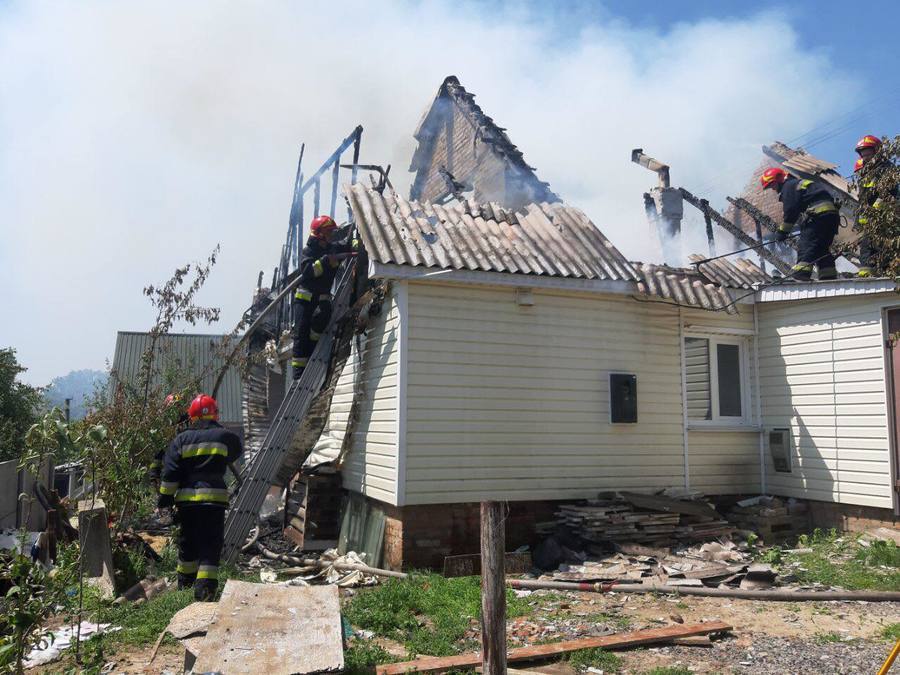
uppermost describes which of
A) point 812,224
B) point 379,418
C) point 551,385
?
point 812,224

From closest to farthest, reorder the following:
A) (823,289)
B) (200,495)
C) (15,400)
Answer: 1. (200,495)
2. (823,289)
3. (15,400)

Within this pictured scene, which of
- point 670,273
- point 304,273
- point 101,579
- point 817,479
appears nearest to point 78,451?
point 101,579

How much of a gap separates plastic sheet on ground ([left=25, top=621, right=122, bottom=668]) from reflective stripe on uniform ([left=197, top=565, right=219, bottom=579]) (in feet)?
2.99

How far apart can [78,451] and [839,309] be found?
871 cm

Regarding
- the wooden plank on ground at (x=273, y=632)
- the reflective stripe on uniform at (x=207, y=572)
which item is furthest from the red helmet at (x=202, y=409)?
the wooden plank on ground at (x=273, y=632)

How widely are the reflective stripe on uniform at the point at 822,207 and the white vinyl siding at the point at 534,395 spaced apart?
94.7 inches

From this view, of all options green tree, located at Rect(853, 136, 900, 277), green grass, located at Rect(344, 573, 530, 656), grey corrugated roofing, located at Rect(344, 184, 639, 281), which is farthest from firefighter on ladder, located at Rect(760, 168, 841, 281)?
green grass, located at Rect(344, 573, 530, 656)

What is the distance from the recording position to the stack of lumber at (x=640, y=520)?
815 cm

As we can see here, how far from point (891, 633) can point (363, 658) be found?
3.98 m

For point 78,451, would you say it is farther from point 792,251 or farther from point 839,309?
point 792,251

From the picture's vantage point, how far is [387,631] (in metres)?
5.72

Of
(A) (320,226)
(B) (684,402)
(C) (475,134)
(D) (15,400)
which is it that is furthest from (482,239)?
(D) (15,400)

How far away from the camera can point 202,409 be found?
762cm

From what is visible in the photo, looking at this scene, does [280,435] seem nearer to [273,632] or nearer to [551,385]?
[551,385]
